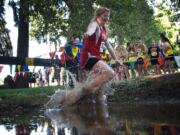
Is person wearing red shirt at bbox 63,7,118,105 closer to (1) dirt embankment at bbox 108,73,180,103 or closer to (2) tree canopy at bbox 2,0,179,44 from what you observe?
(1) dirt embankment at bbox 108,73,180,103

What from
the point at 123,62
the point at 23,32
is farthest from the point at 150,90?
the point at 23,32

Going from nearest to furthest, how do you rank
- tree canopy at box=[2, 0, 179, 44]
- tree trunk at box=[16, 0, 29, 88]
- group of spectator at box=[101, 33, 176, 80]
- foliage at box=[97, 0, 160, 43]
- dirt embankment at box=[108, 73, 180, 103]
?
dirt embankment at box=[108, 73, 180, 103] < group of spectator at box=[101, 33, 176, 80] < tree trunk at box=[16, 0, 29, 88] < tree canopy at box=[2, 0, 179, 44] < foliage at box=[97, 0, 160, 43]

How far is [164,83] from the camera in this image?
430 inches

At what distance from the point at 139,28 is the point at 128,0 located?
12.4m

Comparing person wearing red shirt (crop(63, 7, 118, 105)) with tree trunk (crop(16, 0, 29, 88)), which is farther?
tree trunk (crop(16, 0, 29, 88))

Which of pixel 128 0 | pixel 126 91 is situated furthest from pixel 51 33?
pixel 126 91

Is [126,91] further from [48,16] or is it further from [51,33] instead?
[51,33]

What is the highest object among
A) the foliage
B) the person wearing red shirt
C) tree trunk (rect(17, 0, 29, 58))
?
the foliage

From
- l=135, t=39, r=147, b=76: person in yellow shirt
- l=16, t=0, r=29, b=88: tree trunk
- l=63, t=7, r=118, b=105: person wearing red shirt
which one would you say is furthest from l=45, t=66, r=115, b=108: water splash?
l=16, t=0, r=29, b=88: tree trunk

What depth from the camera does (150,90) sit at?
1122 cm

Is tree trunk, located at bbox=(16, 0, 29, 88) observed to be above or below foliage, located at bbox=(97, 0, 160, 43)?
below

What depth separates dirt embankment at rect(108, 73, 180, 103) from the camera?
10555 millimetres

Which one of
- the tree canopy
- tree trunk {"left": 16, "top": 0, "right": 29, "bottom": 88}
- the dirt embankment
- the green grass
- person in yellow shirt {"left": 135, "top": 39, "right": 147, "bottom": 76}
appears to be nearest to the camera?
the dirt embankment

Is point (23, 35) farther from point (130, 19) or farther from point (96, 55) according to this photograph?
point (96, 55)
